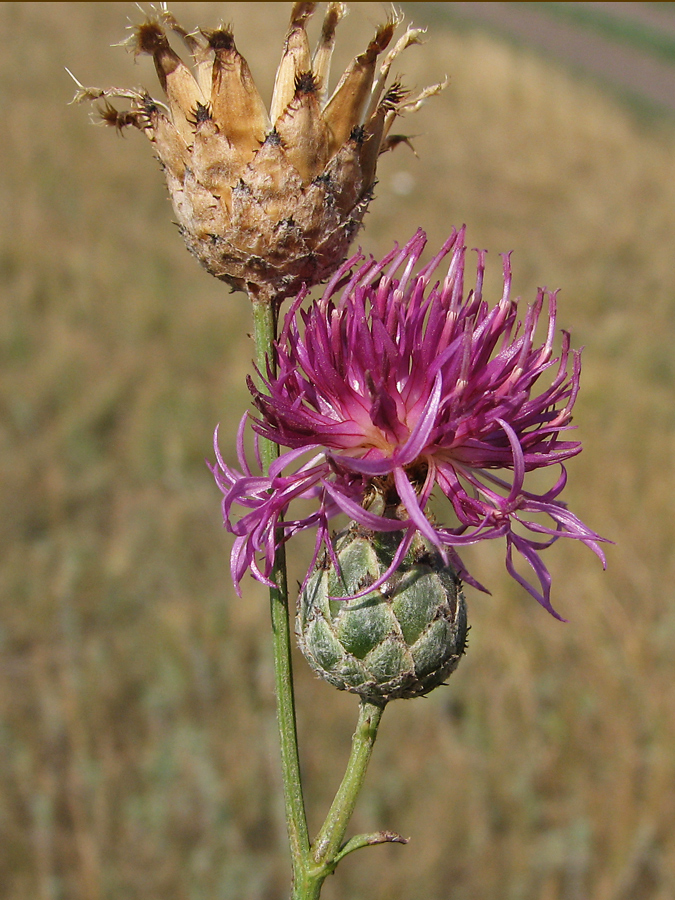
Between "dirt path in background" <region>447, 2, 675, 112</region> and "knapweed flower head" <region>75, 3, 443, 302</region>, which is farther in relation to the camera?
"dirt path in background" <region>447, 2, 675, 112</region>

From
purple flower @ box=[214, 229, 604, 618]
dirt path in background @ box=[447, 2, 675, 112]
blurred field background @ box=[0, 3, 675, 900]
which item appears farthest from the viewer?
dirt path in background @ box=[447, 2, 675, 112]

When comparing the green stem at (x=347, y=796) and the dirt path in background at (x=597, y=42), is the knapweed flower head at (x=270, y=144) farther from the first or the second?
the dirt path in background at (x=597, y=42)

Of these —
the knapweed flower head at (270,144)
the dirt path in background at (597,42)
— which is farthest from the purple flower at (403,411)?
the dirt path in background at (597,42)

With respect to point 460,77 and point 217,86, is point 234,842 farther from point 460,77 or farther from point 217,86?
point 460,77

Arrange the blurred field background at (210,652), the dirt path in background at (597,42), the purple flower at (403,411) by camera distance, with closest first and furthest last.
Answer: the purple flower at (403,411), the blurred field background at (210,652), the dirt path in background at (597,42)

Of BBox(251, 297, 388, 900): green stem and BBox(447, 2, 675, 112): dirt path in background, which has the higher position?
BBox(447, 2, 675, 112): dirt path in background

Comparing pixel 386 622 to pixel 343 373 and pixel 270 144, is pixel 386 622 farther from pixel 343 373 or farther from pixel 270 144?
pixel 270 144

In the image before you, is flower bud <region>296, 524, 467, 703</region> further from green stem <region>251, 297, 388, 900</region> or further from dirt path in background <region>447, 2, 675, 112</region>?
dirt path in background <region>447, 2, 675, 112</region>

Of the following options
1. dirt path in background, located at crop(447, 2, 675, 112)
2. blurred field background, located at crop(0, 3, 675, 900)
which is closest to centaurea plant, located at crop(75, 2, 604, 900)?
blurred field background, located at crop(0, 3, 675, 900)
